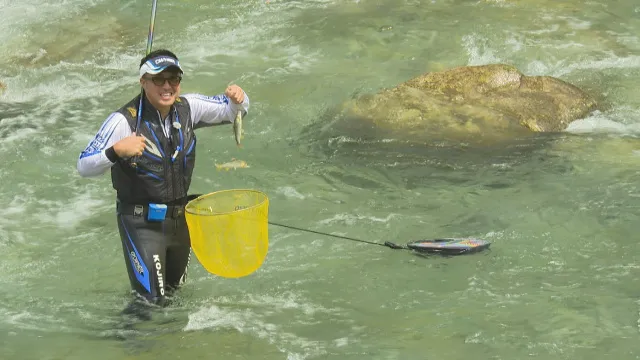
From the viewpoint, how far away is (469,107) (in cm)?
903

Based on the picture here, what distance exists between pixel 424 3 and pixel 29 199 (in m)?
7.26

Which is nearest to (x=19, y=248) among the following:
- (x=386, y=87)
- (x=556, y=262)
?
(x=556, y=262)

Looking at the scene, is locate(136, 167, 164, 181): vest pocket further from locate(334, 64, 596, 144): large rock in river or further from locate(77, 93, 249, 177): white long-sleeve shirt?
Answer: locate(334, 64, 596, 144): large rock in river

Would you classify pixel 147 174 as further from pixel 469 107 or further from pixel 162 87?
pixel 469 107

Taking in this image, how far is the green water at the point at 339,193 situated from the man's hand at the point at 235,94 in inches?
51.1

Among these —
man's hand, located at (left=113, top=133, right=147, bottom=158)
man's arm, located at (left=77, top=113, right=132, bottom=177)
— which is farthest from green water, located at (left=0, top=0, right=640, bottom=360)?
man's hand, located at (left=113, top=133, right=147, bottom=158)

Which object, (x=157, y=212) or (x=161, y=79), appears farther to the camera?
(x=157, y=212)

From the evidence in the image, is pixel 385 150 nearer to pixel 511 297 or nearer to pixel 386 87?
pixel 386 87

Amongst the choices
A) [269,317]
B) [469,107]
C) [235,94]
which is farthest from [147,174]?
[469,107]

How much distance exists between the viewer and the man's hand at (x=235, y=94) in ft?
16.9

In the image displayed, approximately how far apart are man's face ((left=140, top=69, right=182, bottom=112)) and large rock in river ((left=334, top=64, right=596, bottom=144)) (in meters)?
4.12

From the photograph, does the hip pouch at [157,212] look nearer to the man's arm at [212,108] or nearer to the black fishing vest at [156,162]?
Answer: the black fishing vest at [156,162]

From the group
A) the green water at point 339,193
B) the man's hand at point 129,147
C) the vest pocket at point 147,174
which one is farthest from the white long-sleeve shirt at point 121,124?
the green water at point 339,193

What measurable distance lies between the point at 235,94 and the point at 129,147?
0.82 meters
